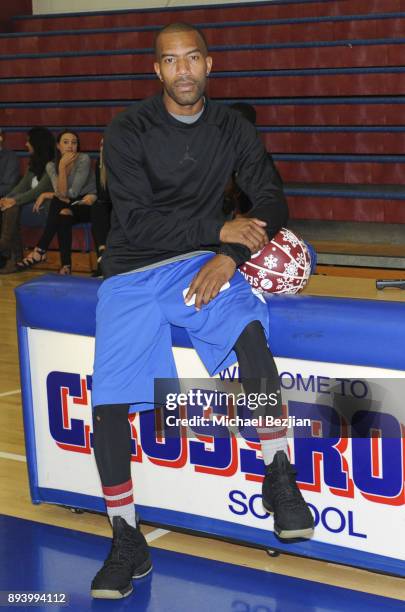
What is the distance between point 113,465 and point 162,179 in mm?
781

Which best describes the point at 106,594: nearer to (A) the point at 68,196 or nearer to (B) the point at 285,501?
(B) the point at 285,501

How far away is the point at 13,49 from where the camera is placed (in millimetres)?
9164

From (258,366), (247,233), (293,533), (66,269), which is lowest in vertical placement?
(66,269)

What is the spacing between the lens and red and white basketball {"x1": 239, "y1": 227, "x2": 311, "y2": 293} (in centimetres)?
278

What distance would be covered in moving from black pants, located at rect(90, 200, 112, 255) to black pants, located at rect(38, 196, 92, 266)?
13.2 inches

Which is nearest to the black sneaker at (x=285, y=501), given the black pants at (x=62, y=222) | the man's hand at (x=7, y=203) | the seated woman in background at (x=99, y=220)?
the seated woman in background at (x=99, y=220)

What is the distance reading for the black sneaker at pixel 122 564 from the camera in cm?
237

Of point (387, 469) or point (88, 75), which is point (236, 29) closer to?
point (88, 75)

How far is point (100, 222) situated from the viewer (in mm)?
7184

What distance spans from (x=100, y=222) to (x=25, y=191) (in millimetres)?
1254

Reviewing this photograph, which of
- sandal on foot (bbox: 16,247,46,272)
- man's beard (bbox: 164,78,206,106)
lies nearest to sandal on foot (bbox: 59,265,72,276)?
sandal on foot (bbox: 16,247,46,272)

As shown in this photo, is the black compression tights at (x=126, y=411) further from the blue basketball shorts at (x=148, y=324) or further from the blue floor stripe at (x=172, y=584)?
the blue floor stripe at (x=172, y=584)

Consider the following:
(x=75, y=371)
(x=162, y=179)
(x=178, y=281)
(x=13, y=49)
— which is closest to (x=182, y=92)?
(x=162, y=179)

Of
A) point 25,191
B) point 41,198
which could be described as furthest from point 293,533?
point 25,191
